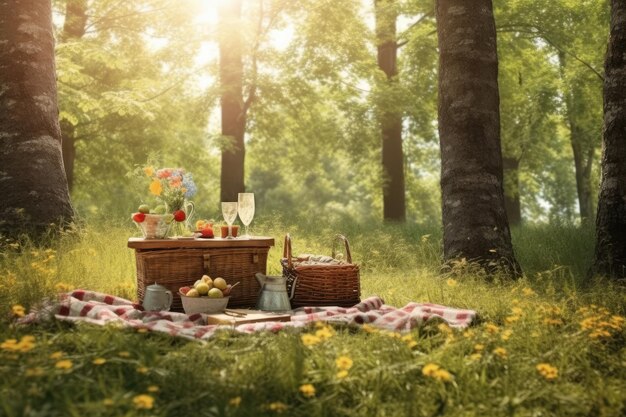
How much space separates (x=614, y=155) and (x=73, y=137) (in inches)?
490

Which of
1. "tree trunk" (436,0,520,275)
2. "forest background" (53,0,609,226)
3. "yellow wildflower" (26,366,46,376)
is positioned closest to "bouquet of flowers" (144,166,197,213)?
"yellow wildflower" (26,366,46,376)

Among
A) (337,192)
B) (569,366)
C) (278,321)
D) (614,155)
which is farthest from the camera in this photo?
(337,192)

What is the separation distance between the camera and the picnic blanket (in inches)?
167

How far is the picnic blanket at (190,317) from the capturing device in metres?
4.23

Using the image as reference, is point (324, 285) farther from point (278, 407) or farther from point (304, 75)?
point (304, 75)

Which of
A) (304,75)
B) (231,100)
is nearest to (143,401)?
(231,100)

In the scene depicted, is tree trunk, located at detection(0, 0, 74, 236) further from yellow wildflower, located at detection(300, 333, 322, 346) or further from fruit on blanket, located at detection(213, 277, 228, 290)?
yellow wildflower, located at detection(300, 333, 322, 346)

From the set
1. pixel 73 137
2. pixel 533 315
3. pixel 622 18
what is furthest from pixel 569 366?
pixel 73 137

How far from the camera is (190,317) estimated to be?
4.89 m

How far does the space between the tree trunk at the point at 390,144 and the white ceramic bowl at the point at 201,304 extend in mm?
10217

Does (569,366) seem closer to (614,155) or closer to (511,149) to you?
(614,155)

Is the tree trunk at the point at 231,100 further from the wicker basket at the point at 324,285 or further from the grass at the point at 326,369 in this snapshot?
the grass at the point at 326,369

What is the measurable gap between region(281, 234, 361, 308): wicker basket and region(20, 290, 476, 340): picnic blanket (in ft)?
1.11

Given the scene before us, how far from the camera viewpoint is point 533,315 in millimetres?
4398
